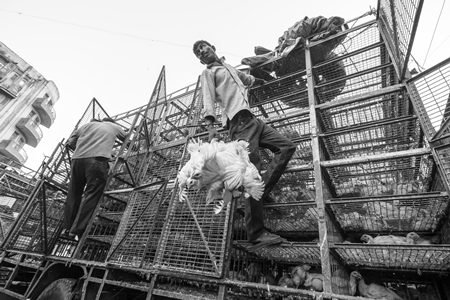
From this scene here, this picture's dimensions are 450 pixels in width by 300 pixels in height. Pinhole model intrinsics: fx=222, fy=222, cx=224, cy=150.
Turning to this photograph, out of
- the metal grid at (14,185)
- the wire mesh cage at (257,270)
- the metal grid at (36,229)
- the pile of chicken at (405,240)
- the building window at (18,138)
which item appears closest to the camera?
the wire mesh cage at (257,270)

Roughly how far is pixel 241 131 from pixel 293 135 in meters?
1.24

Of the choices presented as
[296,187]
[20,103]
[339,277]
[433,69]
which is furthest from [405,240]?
[20,103]

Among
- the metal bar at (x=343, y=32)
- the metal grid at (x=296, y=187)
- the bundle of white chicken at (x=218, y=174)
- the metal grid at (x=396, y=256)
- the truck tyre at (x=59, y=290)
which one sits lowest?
the truck tyre at (x=59, y=290)

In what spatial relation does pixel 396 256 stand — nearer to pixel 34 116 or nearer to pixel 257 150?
pixel 257 150

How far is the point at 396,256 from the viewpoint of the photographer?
276cm

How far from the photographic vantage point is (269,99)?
188 inches

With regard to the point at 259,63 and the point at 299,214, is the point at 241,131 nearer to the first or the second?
the point at 299,214

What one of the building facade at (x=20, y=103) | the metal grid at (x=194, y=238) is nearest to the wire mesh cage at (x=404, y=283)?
the metal grid at (x=194, y=238)

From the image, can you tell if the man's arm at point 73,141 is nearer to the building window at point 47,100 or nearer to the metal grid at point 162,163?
the metal grid at point 162,163

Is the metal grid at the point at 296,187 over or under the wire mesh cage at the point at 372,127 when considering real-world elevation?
under

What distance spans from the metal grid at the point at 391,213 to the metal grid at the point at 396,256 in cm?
54

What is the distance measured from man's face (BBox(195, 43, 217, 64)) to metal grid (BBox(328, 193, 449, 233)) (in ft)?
9.69

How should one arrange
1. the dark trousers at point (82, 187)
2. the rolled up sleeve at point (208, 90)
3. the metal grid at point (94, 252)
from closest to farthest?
the rolled up sleeve at point (208, 90)
the dark trousers at point (82, 187)
the metal grid at point (94, 252)

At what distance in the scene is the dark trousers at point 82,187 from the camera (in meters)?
4.36
